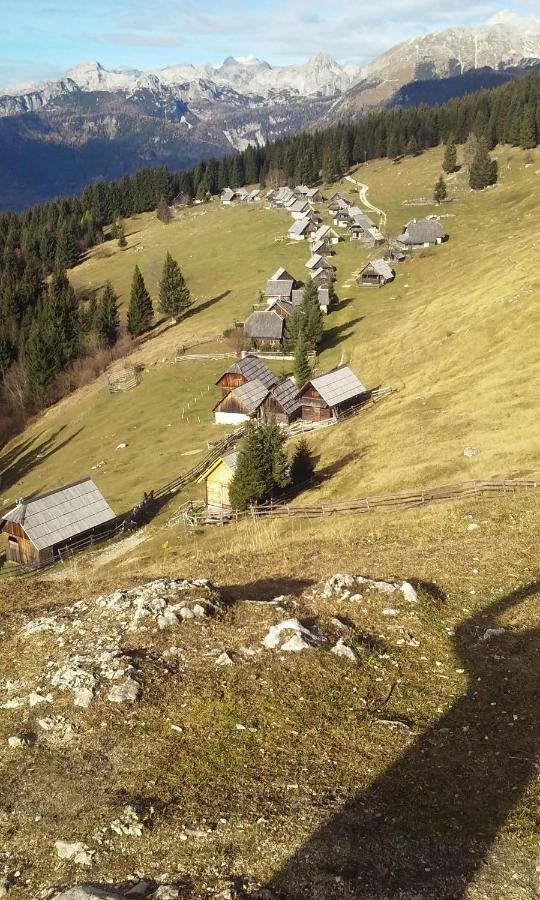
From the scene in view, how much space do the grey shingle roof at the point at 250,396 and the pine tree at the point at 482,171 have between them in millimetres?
102224

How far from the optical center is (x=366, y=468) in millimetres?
45750

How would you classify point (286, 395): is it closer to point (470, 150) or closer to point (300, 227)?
point (300, 227)

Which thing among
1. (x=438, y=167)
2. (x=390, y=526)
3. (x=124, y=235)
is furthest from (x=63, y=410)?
(x=438, y=167)

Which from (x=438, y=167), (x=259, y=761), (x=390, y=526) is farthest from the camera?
(x=438, y=167)

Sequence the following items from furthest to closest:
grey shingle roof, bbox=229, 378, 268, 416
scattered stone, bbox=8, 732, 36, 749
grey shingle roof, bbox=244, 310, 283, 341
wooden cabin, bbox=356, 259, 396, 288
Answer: wooden cabin, bbox=356, 259, 396, 288 < grey shingle roof, bbox=244, 310, 283, 341 < grey shingle roof, bbox=229, 378, 268, 416 < scattered stone, bbox=8, 732, 36, 749

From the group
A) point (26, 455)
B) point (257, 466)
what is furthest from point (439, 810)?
point (26, 455)

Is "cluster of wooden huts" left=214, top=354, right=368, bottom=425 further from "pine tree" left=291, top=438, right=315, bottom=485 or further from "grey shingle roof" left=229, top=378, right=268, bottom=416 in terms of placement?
"pine tree" left=291, top=438, right=315, bottom=485

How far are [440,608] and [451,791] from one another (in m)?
8.60

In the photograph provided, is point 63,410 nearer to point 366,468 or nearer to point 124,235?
point 366,468

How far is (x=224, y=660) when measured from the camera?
59.9 feet

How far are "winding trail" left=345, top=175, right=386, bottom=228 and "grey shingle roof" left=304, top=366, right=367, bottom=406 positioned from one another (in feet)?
280

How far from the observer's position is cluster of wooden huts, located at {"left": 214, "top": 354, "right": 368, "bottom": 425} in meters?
58.1

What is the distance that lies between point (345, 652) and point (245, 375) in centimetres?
5128

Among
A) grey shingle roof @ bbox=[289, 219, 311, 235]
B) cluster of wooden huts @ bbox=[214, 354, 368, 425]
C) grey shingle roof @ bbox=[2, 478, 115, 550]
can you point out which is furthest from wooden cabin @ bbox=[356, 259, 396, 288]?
grey shingle roof @ bbox=[2, 478, 115, 550]
